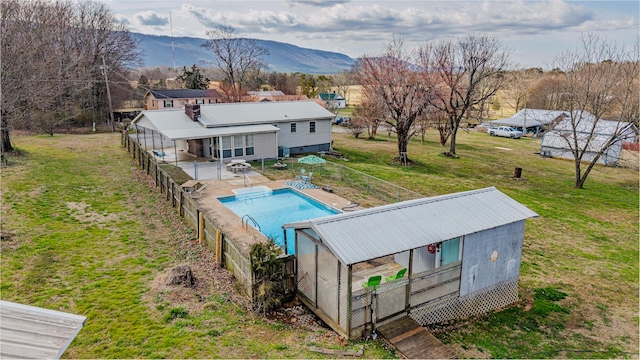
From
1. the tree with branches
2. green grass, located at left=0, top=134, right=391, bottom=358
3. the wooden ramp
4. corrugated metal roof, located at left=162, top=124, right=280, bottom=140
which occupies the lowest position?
the wooden ramp

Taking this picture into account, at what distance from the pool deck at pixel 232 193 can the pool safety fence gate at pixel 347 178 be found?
1.81 m

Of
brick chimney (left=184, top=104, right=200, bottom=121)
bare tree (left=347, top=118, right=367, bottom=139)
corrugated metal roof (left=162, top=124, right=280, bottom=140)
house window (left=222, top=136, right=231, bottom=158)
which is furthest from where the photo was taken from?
bare tree (left=347, top=118, right=367, bottom=139)

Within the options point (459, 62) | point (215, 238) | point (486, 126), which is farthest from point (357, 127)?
point (215, 238)

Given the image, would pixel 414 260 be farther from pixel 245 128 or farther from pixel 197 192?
pixel 245 128

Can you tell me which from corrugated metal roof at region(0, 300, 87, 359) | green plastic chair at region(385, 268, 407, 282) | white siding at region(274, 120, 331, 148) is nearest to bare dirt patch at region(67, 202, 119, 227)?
corrugated metal roof at region(0, 300, 87, 359)

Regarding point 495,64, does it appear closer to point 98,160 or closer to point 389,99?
point 389,99

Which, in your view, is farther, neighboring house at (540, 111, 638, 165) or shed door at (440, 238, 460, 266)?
neighboring house at (540, 111, 638, 165)

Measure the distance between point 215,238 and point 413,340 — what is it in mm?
6581

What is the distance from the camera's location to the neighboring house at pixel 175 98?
58.0 m

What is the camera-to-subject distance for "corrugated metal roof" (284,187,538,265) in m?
9.05

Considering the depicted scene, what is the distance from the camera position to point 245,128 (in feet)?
89.1

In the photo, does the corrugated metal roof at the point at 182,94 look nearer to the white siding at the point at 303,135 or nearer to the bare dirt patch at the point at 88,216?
the white siding at the point at 303,135

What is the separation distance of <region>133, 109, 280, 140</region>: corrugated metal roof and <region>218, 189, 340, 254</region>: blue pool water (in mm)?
7141

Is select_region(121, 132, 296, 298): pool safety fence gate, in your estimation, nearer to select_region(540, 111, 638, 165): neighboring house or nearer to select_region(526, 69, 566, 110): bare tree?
select_region(540, 111, 638, 165): neighboring house
